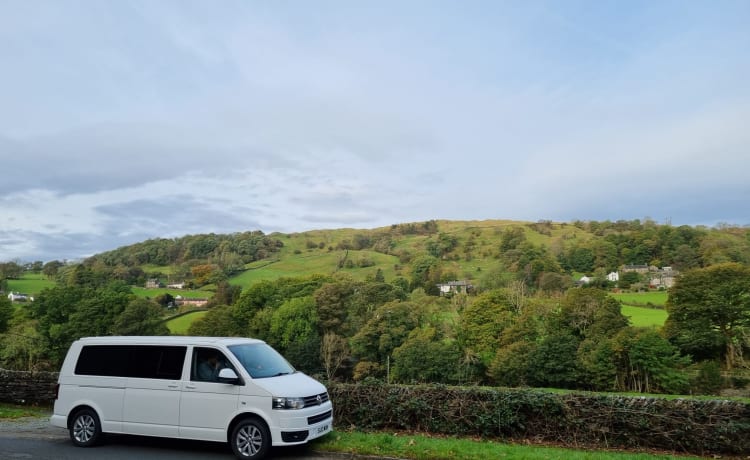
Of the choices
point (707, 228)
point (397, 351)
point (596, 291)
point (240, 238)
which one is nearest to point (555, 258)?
point (707, 228)

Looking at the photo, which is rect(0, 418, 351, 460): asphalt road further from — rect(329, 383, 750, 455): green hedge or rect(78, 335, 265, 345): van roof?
rect(329, 383, 750, 455): green hedge

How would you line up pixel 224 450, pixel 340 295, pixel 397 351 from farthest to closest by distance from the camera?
pixel 340 295
pixel 397 351
pixel 224 450

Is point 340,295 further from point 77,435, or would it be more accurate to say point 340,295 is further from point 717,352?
point 77,435

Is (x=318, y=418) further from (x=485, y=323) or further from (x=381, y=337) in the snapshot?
(x=485, y=323)

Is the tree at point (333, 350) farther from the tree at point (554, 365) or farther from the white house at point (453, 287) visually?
the white house at point (453, 287)

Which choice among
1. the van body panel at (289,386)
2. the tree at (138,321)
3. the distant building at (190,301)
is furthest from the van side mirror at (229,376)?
the distant building at (190,301)

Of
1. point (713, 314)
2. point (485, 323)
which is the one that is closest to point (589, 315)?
point (485, 323)

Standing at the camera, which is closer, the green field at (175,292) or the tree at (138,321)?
the tree at (138,321)

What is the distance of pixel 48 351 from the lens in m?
67.4

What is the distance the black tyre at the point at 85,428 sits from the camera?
32.8 ft

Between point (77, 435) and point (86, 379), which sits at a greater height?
point (86, 379)

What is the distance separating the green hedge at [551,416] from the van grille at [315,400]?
1.73 meters

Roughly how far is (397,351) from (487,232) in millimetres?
115691

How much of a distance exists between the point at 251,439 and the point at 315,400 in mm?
1251
